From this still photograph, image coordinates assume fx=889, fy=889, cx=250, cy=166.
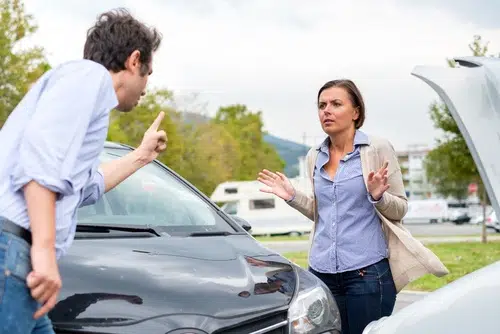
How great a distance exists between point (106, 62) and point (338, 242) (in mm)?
2240

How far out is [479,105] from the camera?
3160mm

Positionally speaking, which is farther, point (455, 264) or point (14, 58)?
point (14, 58)

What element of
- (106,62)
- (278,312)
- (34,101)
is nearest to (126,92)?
(106,62)

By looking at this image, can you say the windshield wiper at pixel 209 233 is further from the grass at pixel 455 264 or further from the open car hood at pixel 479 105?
the grass at pixel 455 264

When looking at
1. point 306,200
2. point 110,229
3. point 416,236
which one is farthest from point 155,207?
point 416,236

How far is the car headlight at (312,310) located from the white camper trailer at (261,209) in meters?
41.1

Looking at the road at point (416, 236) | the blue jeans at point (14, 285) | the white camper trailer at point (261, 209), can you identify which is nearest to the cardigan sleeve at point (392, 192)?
the road at point (416, 236)

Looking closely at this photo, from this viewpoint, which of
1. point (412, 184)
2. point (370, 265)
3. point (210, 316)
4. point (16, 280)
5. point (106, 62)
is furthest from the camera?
point (412, 184)

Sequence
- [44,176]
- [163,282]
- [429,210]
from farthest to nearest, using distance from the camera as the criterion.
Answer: [429,210] → [163,282] → [44,176]

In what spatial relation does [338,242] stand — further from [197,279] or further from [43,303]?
[43,303]

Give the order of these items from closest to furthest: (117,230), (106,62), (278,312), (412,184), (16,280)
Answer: (16,280)
(106,62)
(278,312)
(117,230)
(412,184)

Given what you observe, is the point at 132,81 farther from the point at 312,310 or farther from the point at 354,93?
the point at 354,93

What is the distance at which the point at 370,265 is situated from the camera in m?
4.67

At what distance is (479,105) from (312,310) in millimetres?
1311
